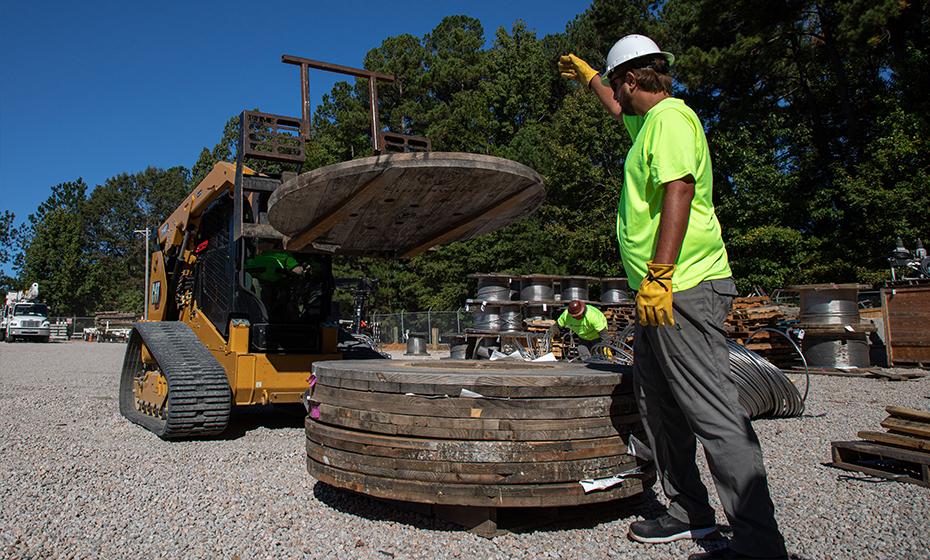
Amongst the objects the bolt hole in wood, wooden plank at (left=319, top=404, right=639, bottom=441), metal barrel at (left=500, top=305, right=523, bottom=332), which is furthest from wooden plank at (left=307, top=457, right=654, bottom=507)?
metal barrel at (left=500, top=305, right=523, bottom=332)

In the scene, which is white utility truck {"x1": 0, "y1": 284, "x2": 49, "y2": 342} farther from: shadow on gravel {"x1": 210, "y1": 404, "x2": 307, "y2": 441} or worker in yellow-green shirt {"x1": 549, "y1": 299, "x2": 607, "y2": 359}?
worker in yellow-green shirt {"x1": 549, "y1": 299, "x2": 607, "y2": 359}

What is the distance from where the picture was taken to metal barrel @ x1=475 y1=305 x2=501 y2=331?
18.9 metres

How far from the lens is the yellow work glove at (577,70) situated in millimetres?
3992

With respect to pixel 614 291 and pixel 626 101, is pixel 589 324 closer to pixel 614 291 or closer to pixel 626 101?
pixel 626 101

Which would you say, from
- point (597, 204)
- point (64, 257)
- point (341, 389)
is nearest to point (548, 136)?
point (597, 204)

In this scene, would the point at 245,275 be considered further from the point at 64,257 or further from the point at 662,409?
the point at 64,257

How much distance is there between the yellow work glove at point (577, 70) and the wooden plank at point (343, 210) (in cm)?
123

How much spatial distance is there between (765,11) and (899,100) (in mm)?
5903

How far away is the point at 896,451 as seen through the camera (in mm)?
4582

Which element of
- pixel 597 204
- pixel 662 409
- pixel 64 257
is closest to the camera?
pixel 662 409

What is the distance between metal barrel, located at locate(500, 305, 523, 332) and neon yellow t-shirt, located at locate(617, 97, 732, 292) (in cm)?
1595

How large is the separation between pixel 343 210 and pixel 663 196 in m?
2.64

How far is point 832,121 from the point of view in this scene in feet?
92.8

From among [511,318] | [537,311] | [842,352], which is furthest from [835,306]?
[511,318]
